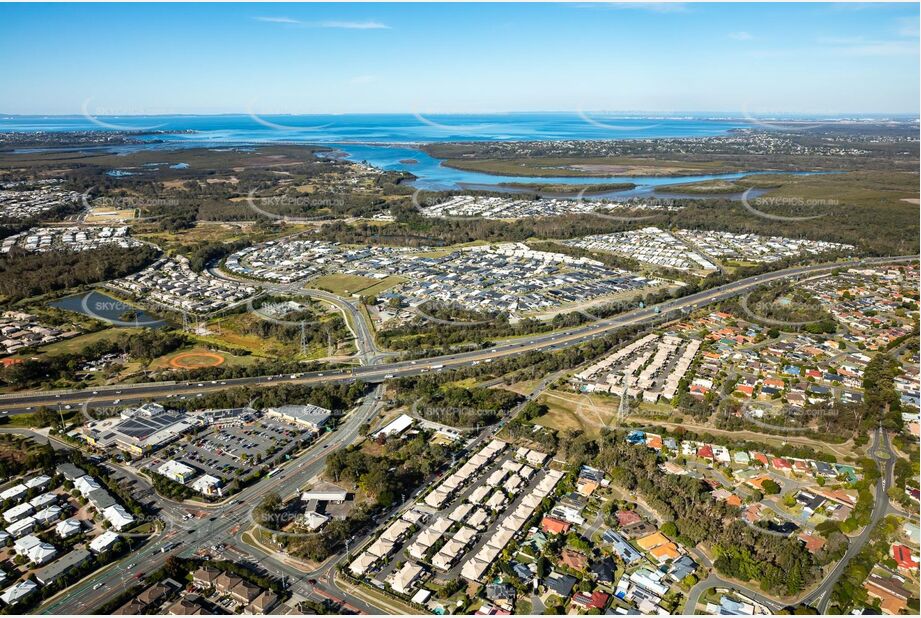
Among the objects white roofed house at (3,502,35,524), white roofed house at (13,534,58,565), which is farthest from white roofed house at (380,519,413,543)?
white roofed house at (3,502,35,524)

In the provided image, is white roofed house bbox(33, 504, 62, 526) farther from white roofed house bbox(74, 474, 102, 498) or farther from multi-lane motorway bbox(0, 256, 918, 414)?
multi-lane motorway bbox(0, 256, 918, 414)

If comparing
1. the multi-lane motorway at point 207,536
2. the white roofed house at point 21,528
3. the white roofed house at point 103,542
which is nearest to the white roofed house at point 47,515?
the white roofed house at point 21,528

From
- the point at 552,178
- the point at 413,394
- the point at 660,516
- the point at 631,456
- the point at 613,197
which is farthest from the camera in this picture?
the point at 552,178

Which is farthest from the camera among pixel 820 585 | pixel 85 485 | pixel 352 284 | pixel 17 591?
pixel 352 284

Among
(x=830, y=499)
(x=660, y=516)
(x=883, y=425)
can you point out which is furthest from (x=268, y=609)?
(x=883, y=425)

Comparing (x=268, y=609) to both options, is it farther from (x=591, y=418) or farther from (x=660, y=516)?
(x=591, y=418)

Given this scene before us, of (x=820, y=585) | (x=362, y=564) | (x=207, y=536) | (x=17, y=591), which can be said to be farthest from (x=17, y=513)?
(x=820, y=585)

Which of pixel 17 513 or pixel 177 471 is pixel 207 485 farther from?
pixel 17 513
